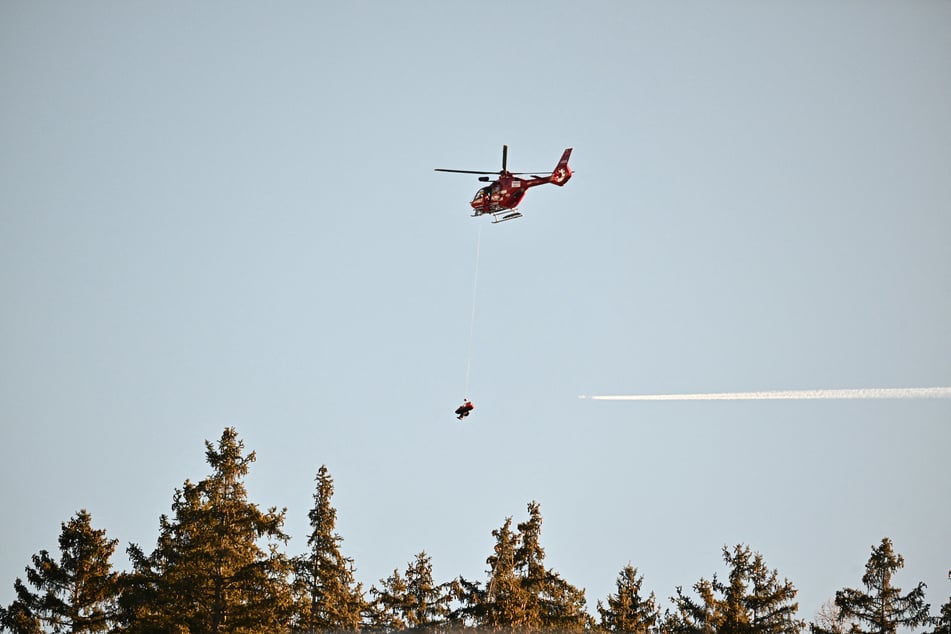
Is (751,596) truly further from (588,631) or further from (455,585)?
(455,585)

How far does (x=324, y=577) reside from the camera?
7406 centimetres

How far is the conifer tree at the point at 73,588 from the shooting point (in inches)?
2879

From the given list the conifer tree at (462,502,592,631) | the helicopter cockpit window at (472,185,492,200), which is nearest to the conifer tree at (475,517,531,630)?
the conifer tree at (462,502,592,631)

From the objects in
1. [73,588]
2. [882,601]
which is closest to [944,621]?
[882,601]

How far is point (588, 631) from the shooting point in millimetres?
74750

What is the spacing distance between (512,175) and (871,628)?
30.8m

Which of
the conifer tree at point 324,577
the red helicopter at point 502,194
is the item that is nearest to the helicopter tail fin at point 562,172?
the red helicopter at point 502,194

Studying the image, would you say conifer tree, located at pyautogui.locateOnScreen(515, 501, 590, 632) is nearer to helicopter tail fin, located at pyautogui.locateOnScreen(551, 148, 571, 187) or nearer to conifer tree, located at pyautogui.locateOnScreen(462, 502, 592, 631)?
conifer tree, located at pyautogui.locateOnScreen(462, 502, 592, 631)

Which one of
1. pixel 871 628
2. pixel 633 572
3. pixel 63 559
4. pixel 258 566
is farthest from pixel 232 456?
pixel 871 628

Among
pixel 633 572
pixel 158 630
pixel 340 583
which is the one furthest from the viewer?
pixel 633 572

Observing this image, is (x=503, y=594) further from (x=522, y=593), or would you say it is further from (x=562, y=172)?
(x=562, y=172)

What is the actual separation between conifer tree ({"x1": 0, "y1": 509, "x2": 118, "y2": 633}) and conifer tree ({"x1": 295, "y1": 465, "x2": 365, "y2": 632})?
29.5 feet

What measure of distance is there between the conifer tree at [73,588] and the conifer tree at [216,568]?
7.82ft

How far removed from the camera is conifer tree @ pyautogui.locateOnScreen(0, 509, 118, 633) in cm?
7312
